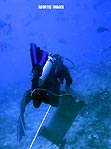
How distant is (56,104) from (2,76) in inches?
281

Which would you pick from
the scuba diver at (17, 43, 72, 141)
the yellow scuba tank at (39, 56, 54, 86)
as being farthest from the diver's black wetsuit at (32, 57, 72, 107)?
the yellow scuba tank at (39, 56, 54, 86)

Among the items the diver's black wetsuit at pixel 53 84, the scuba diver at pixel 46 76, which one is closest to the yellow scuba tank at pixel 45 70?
the scuba diver at pixel 46 76

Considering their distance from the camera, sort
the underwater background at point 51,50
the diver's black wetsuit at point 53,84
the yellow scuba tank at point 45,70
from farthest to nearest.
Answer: the underwater background at point 51,50, the diver's black wetsuit at point 53,84, the yellow scuba tank at point 45,70

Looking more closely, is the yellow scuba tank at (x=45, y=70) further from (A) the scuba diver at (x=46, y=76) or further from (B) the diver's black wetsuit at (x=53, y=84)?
Result: (B) the diver's black wetsuit at (x=53, y=84)

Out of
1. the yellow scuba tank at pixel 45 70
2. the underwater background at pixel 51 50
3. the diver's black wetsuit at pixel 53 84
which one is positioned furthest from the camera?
the underwater background at pixel 51 50

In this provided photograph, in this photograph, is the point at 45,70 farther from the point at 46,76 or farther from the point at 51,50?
the point at 51,50

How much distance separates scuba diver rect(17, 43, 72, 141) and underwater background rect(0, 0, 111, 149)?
2612 millimetres

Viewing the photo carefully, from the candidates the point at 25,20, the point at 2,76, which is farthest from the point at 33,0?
the point at 2,76

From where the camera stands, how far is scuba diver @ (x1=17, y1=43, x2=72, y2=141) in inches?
157

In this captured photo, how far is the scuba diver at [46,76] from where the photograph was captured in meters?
3.99

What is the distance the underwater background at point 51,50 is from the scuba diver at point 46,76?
2.61 meters

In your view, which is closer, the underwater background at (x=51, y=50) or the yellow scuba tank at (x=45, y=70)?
the yellow scuba tank at (x=45, y=70)

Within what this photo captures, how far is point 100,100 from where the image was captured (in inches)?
282

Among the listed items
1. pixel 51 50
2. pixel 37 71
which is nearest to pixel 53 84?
pixel 37 71
